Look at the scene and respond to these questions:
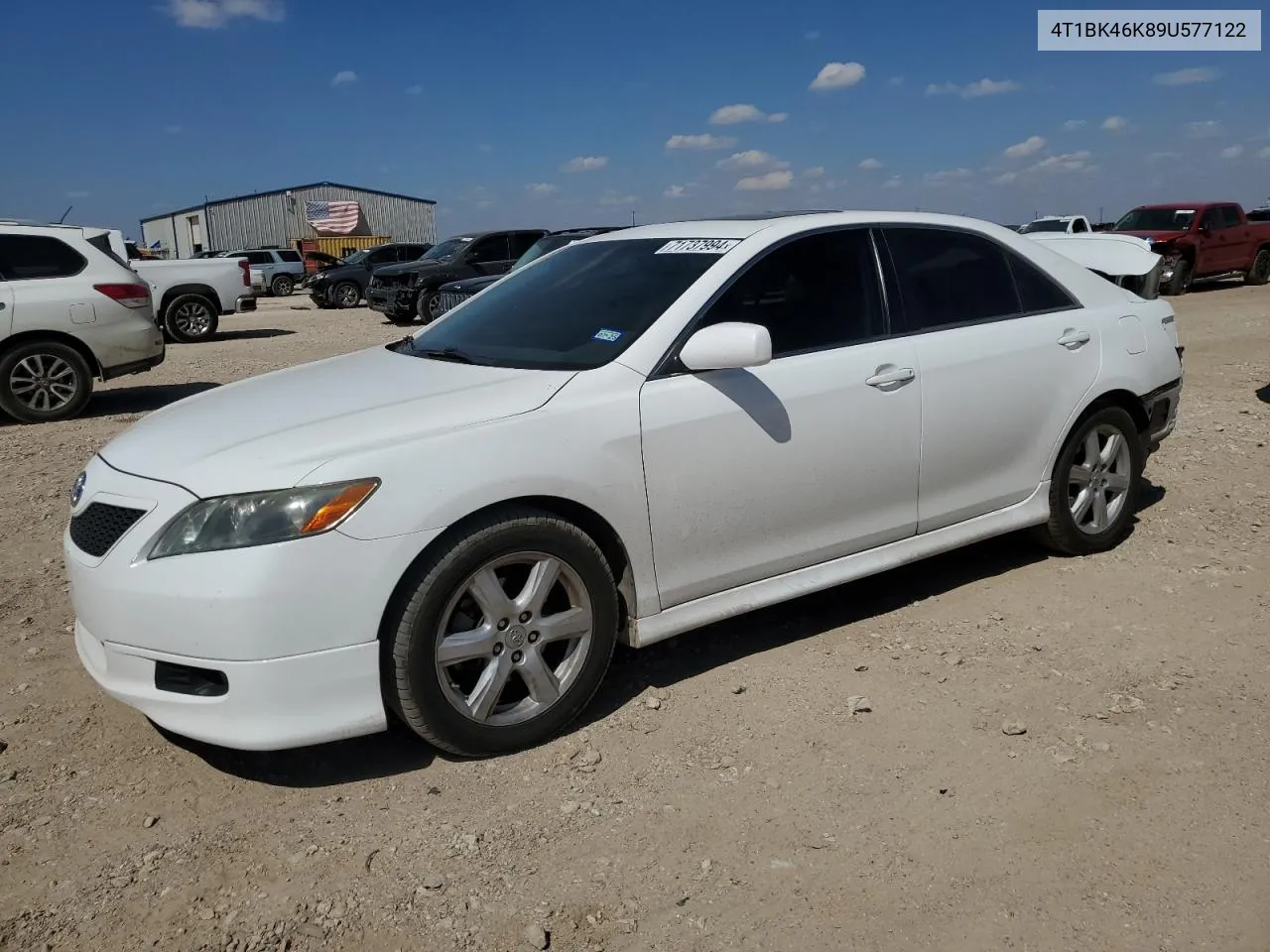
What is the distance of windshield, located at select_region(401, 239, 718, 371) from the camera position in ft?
11.7

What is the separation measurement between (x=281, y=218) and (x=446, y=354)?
56689 mm

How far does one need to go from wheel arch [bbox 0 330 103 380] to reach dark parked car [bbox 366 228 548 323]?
29.3ft

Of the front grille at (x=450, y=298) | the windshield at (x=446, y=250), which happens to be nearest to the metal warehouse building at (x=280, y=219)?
the windshield at (x=446, y=250)

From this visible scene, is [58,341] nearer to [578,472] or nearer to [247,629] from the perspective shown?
[247,629]

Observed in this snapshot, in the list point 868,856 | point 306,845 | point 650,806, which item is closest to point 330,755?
point 306,845

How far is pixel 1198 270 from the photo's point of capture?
20.0m

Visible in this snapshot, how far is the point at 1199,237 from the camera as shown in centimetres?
1970

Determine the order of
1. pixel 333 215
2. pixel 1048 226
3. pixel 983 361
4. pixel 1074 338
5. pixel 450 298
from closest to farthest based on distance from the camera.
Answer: pixel 983 361, pixel 1074 338, pixel 450 298, pixel 1048 226, pixel 333 215

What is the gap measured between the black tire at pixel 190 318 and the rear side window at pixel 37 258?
8.12 m

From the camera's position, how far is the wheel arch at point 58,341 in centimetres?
894

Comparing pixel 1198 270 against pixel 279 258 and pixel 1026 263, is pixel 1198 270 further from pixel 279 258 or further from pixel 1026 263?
pixel 279 258

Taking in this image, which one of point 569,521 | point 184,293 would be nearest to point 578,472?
point 569,521

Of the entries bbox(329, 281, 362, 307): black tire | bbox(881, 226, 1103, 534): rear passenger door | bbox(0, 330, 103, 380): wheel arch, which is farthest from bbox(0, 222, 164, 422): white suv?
bbox(329, 281, 362, 307): black tire

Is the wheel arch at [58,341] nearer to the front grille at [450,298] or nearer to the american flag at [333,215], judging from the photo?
the front grille at [450,298]
